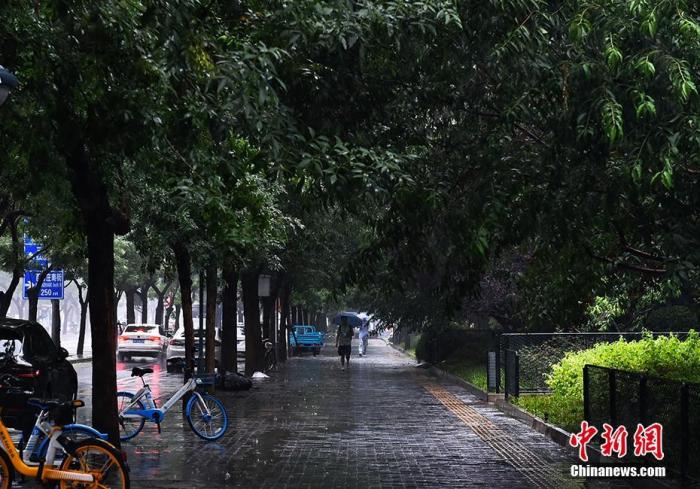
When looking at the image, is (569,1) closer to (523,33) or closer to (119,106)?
(523,33)

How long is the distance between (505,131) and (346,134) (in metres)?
1.55

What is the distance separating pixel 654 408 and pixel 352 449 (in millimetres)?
4814

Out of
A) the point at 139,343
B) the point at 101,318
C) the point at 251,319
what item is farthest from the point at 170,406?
the point at 139,343

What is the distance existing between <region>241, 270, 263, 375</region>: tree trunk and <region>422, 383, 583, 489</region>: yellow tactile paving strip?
38.7 ft

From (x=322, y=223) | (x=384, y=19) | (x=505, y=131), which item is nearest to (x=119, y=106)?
(x=384, y=19)

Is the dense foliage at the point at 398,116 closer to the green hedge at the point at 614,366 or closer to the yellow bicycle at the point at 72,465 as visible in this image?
the green hedge at the point at 614,366

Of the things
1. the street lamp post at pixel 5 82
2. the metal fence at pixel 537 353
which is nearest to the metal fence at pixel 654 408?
the street lamp post at pixel 5 82

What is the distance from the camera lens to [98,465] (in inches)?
391

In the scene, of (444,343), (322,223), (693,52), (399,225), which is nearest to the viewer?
(693,52)

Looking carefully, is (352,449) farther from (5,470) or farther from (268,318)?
(268,318)

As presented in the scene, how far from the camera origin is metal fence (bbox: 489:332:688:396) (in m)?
23.3

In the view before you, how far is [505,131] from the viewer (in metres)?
10.7

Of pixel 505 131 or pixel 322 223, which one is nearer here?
pixel 505 131

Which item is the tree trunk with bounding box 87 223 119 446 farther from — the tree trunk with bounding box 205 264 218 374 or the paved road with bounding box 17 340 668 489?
the tree trunk with bounding box 205 264 218 374
